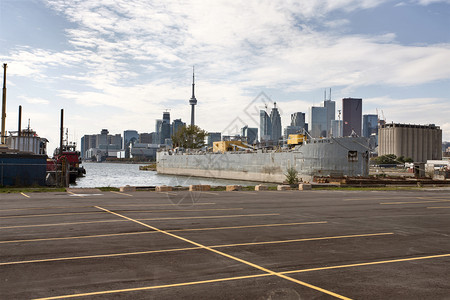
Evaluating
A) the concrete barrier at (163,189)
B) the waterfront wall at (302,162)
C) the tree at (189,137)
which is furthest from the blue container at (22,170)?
the tree at (189,137)

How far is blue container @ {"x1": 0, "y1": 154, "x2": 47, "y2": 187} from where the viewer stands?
35469mm

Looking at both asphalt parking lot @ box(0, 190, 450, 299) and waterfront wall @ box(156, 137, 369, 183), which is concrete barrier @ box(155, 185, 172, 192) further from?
waterfront wall @ box(156, 137, 369, 183)

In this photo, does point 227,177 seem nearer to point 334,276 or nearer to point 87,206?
point 87,206

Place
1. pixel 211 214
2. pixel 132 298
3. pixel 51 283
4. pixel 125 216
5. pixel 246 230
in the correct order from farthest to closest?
pixel 211 214, pixel 125 216, pixel 246 230, pixel 51 283, pixel 132 298

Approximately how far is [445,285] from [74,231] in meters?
11.5

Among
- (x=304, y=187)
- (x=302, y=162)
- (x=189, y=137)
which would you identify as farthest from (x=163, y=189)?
(x=189, y=137)

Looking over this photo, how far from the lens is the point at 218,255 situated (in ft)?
35.0

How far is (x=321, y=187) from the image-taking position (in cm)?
4225

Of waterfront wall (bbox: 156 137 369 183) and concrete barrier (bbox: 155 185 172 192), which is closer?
concrete barrier (bbox: 155 185 172 192)

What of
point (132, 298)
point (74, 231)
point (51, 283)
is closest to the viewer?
point (132, 298)

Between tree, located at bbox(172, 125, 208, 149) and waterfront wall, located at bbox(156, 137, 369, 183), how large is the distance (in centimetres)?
6103

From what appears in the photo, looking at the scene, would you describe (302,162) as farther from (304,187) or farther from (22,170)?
(22,170)

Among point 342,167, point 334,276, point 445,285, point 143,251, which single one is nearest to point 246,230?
point 143,251

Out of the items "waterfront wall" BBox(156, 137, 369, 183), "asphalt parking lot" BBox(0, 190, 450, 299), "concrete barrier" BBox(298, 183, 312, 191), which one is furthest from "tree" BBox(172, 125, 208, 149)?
"asphalt parking lot" BBox(0, 190, 450, 299)
